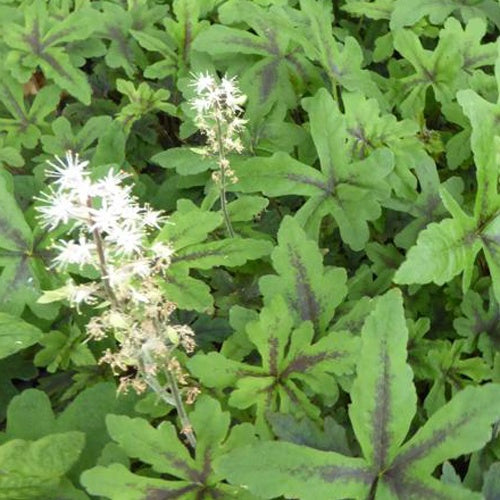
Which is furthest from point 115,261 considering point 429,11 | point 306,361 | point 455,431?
point 429,11

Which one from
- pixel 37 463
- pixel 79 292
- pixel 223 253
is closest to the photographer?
pixel 79 292

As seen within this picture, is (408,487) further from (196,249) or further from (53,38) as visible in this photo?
(53,38)

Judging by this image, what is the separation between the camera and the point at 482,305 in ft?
6.28

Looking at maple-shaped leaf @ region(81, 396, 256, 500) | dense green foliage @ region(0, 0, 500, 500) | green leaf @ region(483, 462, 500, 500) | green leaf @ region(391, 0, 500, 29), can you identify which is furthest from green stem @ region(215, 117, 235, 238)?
green leaf @ region(391, 0, 500, 29)

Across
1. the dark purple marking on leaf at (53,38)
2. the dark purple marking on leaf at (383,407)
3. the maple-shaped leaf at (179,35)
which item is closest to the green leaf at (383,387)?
the dark purple marking on leaf at (383,407)

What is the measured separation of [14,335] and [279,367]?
26.4 inches

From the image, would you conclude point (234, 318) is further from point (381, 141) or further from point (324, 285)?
point (381, 141)

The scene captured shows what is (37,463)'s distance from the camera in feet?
5.16

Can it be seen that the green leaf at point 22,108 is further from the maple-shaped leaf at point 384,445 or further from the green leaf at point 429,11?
the maple-shaped leaf at point 384,445

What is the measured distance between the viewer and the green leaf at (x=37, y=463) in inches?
61.3

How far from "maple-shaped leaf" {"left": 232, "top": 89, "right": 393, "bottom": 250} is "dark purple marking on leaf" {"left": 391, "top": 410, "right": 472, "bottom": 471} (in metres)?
0.62

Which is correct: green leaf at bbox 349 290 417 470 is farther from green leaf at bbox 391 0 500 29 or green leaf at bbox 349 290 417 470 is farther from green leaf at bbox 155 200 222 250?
green leaf at bbox 391 0 500 29

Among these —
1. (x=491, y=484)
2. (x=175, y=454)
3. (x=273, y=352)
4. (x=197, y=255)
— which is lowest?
(x=491, y=484)

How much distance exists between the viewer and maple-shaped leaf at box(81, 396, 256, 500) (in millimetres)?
1441
